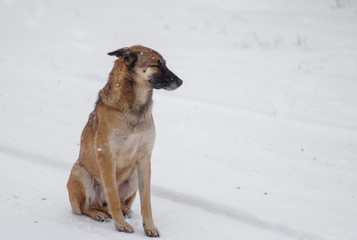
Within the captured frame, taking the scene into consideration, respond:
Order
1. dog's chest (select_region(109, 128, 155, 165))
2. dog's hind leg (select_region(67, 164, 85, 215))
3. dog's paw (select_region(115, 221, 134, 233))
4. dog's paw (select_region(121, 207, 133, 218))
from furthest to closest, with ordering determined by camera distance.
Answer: dog's paw (select_region(121, 207, 133, 218)) → dog's hind leg (select_region(67, 164, 85, 215)) → dog's paw (select_region(115, 221, 134, 233)) → dog's chest (select_region(109, 128, 155, 165))

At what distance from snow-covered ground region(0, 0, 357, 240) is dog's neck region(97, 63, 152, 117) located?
1.12 metres

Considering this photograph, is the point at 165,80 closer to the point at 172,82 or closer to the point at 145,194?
the point at 172,82

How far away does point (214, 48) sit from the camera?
39.5 feet

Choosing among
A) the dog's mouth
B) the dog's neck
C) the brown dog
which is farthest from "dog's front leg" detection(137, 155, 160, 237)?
the dog's mouth

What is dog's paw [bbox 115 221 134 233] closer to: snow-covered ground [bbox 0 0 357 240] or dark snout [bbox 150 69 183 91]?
snow-covered ground [bbox 0 0 357 240]

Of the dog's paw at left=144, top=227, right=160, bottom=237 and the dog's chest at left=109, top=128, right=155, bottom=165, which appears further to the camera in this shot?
the dog's paw at left=144, top=227, right=160, bottom=237

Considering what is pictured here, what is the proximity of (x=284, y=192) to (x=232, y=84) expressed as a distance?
446 centimetres

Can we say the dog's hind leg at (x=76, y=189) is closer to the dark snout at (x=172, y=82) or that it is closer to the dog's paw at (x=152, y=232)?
the dog's paw at (x=152, y=232)

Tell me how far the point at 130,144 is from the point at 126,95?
446 millimetres

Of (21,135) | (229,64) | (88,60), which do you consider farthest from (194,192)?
(88,60)

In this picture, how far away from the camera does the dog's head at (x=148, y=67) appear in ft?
13.7

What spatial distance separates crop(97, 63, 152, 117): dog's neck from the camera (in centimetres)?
420

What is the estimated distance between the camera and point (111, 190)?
4.20 m

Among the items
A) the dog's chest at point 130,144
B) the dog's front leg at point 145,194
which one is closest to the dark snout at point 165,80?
the dog's chest at point 130,144
